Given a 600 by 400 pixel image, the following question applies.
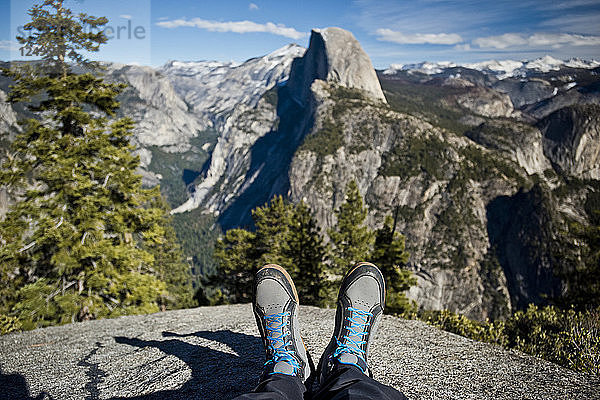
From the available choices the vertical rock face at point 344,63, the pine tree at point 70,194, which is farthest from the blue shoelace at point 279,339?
the vertical rock face at point 344,63

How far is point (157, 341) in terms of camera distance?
624 cm

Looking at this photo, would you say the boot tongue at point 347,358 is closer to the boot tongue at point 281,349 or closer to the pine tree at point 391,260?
the boot tongue at point 281,349

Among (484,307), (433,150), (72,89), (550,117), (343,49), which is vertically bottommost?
(484,307)

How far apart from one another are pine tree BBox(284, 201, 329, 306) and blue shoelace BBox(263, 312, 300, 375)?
51.5 ft

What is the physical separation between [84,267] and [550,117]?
178m

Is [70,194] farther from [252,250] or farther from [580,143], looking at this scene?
[580,143]

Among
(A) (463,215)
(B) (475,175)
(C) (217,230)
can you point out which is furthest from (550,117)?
(C) (217,230)

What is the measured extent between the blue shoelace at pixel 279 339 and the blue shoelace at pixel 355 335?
0.45 meters

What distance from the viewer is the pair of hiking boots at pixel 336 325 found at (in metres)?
3.41

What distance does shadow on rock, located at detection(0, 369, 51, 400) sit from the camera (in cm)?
434

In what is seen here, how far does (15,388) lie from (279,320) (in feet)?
13.2

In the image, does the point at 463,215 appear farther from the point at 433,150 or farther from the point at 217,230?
the point at 217,230

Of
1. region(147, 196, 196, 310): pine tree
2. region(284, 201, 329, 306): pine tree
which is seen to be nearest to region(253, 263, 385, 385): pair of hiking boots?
region(284, 201, 329, 306): pine tree

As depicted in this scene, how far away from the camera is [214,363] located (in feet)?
15.8
